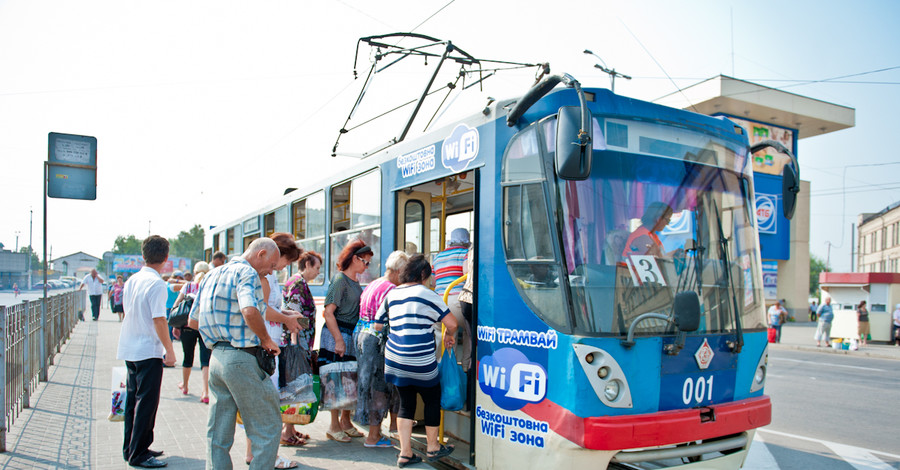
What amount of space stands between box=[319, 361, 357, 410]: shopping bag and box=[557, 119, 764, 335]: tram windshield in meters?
2.73

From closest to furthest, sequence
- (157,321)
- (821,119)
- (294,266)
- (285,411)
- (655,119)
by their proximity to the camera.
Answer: (655,119) < (157,321) < (285,411) < (294,266) < (821,119)

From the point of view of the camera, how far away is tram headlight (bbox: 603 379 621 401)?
152 inches

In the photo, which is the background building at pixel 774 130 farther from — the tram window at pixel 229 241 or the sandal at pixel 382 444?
the sandal at pixel 382 444

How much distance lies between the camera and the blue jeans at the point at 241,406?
404 cm

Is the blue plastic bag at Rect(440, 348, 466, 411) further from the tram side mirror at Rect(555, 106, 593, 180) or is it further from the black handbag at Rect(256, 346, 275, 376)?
the tram side mirror at Rect(555, 106, 593, 180)

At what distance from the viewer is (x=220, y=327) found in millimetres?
4039

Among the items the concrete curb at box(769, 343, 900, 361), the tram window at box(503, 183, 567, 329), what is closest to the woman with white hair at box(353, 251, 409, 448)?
the tram window at box(503, 183, 567, 329)

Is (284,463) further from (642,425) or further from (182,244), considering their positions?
(182,244)

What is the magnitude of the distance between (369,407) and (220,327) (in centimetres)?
204

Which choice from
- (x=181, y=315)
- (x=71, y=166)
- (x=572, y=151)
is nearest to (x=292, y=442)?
(x=181, y=315)

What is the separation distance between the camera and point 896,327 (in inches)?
803

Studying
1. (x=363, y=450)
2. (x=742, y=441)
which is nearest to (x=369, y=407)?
(x=363, y=450)

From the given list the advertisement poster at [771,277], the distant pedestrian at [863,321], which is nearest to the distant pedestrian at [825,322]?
the distant pedestrian at [863,321]

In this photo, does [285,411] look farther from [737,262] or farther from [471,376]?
[737,262]
